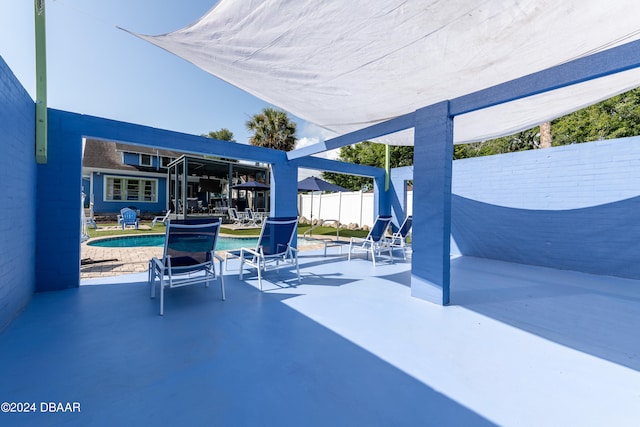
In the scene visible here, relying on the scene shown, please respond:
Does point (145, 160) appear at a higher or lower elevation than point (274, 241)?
higher

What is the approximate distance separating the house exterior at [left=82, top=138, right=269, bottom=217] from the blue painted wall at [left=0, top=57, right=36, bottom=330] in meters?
12.0

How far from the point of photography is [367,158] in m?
23.7

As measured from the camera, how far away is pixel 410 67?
328cm

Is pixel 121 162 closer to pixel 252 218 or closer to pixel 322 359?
pixel 252 218

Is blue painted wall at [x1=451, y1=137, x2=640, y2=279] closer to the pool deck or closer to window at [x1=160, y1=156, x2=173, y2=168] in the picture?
the pool deck

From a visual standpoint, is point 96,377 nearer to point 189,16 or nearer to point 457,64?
point 189,16

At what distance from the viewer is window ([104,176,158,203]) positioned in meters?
17.4

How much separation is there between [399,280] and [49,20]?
6.81m

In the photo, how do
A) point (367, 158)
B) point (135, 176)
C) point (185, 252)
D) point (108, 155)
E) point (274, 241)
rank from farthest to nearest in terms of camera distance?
1. point (367, 158)
2. point (108, 155)
3. point (135, 176)
4. point (274, 241)
5. point (185, 252)

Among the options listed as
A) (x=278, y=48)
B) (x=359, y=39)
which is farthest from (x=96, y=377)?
(x=359, y=39)

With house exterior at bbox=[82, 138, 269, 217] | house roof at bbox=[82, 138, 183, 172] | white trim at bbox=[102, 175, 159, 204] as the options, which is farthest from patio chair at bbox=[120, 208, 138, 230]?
house roof at bbox=[82, 138, 183, 172]

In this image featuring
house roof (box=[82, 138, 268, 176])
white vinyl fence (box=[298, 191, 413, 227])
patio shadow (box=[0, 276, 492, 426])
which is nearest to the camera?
patio shadow (box=[0, 276, 492, 426])

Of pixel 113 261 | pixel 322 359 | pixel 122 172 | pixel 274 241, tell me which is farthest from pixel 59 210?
pixel 122 172

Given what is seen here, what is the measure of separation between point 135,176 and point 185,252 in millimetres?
18030
